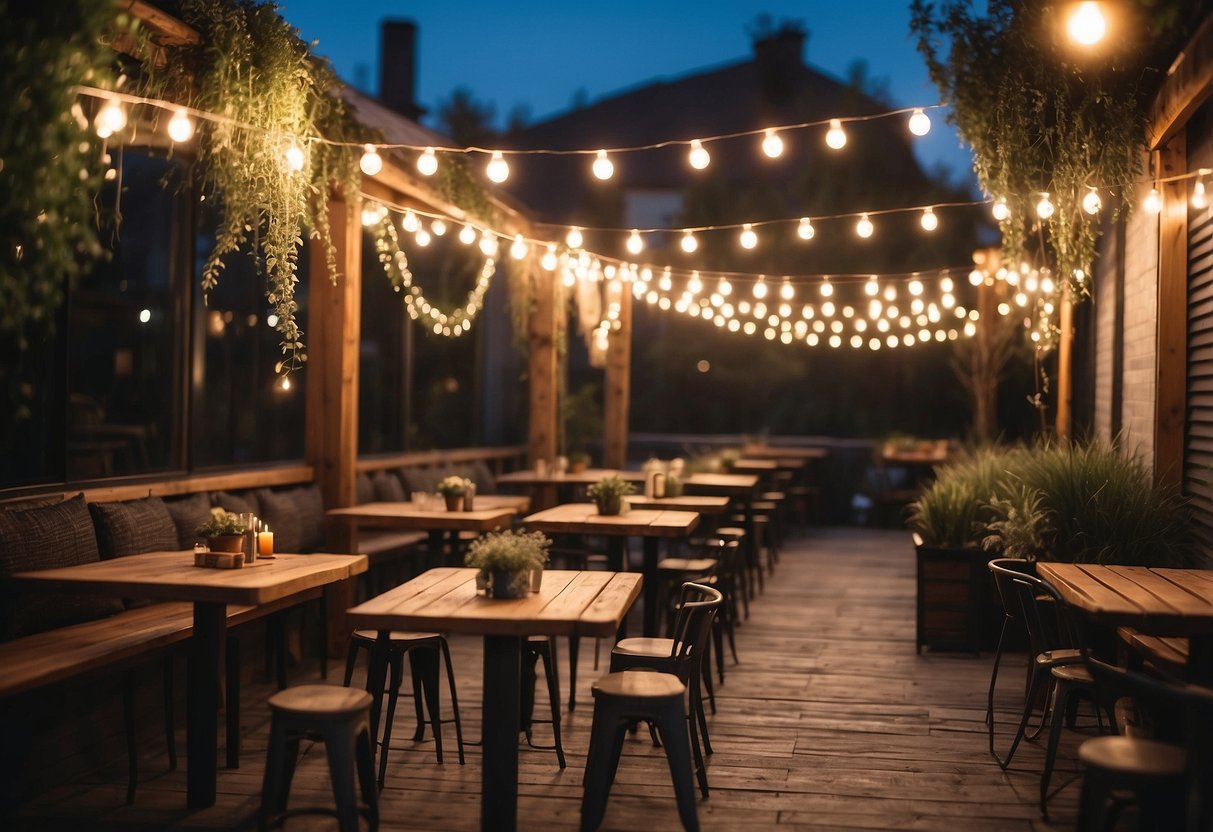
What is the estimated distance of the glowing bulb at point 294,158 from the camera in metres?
Answer: 5.30

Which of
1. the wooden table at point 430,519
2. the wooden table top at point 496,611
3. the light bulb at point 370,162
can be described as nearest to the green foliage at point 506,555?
the wooden table top at point 496,611

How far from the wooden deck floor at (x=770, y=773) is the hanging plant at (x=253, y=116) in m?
1.93

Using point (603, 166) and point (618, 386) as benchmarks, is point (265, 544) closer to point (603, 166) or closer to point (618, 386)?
point (603, 166)

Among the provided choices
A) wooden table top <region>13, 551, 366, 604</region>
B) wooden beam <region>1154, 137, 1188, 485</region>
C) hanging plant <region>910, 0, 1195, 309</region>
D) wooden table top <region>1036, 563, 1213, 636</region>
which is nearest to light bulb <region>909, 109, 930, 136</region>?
hanging plant <region>910, 0, 1195, 309</region>

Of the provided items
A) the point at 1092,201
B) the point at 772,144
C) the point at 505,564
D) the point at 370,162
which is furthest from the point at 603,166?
the point at 505,564

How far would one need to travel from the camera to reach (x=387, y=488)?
28.2ft

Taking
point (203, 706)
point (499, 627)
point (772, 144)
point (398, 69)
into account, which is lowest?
point (203, 706)

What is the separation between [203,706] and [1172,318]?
481cm

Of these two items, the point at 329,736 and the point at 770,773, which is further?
the point at 770,773

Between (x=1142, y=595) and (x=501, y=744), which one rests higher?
(x=1142, y=595)

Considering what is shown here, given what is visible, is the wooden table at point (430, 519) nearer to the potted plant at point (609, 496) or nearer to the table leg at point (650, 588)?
the potted plant at point (609, 496)

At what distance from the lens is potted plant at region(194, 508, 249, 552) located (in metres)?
4.54

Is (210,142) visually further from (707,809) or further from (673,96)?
(673,96)

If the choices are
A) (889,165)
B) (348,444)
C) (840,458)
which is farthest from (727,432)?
(348,444)
